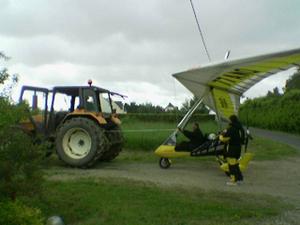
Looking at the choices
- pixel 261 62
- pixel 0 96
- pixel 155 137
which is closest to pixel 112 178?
pixel 261 62

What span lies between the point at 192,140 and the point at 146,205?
5925 millimetres

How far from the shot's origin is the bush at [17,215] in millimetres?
5738

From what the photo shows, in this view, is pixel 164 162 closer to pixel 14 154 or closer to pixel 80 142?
pixel 80 142

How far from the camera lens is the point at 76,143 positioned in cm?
1414

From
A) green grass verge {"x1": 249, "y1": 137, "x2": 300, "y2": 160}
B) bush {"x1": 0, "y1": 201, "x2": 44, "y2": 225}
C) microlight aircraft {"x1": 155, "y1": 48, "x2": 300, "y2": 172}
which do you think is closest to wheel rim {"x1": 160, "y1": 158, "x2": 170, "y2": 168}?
microlight aircraft {"x1": 155, "y1": 48, "x2": 300, "y2": 172}

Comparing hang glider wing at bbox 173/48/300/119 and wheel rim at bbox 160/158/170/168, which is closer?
hang glider wing at bbox 173/48/300/119

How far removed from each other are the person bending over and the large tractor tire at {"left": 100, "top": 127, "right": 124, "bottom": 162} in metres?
2.13

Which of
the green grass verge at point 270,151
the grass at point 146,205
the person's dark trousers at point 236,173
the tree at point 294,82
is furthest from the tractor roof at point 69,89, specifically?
the tree at point 294,82

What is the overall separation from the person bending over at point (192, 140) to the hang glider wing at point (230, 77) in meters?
1.10

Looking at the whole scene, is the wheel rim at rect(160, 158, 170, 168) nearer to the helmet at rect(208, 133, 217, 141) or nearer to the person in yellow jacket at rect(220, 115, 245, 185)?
the helmet at rect(208, 133, 217, 141)

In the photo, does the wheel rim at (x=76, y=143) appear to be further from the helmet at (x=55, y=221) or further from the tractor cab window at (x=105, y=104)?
the helmet at (x=55, y=221)

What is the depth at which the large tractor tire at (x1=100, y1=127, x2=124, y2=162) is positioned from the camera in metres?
14.7

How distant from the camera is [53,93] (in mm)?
14648

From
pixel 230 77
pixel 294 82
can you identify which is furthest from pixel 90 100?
pixel 294 82
